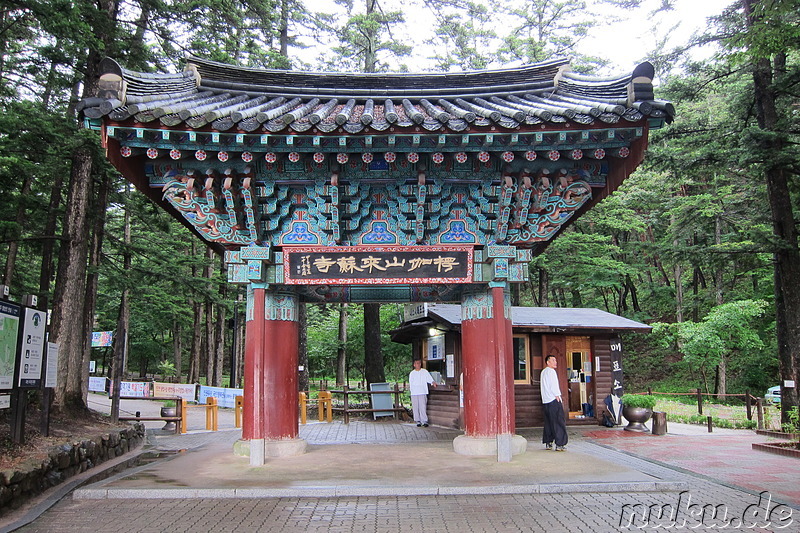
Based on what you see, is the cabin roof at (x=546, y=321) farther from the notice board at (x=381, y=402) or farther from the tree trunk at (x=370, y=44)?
the tree trunk at (x=370, y=44)

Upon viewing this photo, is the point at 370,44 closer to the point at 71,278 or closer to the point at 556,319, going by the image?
the point at 556,319

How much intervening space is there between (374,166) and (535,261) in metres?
21.0

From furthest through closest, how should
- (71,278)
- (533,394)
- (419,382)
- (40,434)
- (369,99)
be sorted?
1. (419,382)
2. (533,394)
3. (71,278)
4. (369,99)
5. (40,434)

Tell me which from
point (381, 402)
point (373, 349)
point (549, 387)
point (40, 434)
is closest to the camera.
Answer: point (40, 434)

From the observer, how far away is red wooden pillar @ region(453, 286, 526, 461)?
28.9ft

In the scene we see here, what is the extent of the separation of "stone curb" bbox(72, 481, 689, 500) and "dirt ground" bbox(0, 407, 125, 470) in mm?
1366

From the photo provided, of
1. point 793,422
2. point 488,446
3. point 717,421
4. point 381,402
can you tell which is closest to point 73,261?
point 488,446

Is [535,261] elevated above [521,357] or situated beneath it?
elevated above

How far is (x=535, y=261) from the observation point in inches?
1112

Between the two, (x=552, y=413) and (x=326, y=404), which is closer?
(x=552, y=413)

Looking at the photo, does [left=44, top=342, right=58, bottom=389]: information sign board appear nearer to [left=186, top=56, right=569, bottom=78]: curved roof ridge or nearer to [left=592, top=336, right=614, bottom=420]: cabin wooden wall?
[left=186, top=56, right=569, bottom=78]: curved roof ridge

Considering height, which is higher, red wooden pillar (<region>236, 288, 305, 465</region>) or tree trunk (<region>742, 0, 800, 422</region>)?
tree trunk (<region>742, 0, 800, 422</region>)

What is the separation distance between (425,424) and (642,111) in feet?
37.1

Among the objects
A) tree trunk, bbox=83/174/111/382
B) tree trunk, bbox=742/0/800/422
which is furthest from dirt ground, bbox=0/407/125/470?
tree trunk, bbox=742/0/800/422
